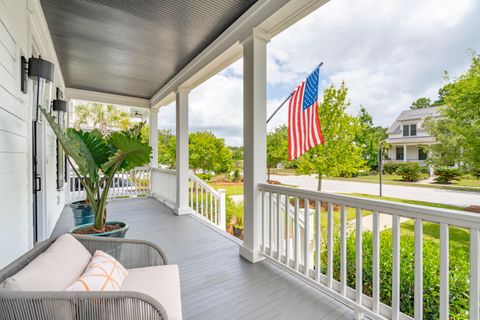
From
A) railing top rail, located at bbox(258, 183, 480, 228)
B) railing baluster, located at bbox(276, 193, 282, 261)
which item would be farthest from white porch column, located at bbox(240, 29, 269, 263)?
railing top rail, located at bbox(258, 183, 480, 228)

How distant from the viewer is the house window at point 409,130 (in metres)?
2.06

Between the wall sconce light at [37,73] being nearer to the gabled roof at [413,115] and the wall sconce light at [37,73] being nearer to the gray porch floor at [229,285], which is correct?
the gray porch floor at [229,285]

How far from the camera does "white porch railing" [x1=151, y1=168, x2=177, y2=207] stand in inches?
230

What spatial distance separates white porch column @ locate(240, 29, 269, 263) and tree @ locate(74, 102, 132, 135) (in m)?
11.8

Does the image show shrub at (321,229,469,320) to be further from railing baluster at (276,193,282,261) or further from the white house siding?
the white house siding

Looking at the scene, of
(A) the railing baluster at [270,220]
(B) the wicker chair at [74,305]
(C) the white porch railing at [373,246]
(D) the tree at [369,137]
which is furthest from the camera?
(A) the railing baluster at [270,220]

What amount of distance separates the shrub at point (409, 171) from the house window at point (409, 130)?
26 centimetres

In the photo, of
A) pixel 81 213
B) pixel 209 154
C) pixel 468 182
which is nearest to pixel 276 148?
pixel 468 182

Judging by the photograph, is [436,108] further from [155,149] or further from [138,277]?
[155,149]

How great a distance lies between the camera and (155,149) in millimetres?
7047

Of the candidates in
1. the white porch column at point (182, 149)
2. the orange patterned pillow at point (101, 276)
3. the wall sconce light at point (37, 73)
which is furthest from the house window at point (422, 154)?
the white porch column at point (182, 149)

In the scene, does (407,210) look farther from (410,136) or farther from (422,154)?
(410,136)

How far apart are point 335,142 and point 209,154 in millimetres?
5485

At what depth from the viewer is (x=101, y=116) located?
12914mm
